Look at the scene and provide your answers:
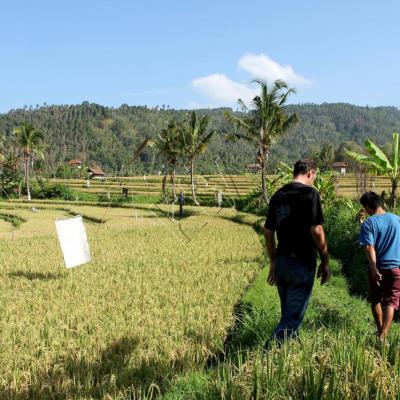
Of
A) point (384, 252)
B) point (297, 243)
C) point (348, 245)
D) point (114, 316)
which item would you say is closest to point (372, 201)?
point (384, 252)

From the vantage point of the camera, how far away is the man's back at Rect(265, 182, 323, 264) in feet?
13.9

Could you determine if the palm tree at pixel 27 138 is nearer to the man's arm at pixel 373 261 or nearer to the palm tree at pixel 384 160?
the palm tree at pixel 384 160

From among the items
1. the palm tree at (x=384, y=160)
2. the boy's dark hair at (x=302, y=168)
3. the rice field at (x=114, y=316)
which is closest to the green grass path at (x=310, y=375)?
the rice field at (x=114, y=316)

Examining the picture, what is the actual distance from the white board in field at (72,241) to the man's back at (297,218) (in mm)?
5892

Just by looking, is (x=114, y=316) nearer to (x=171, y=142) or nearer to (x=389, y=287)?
(x=389, y=287)

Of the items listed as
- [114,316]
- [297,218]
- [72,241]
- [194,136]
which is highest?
[194,136]

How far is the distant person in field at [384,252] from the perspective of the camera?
506 centimetres

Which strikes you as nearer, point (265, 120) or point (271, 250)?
point (271, 250)

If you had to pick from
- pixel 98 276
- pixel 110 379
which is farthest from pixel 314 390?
pixel 98 276

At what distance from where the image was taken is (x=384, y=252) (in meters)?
5.12

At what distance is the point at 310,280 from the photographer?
14.3ft

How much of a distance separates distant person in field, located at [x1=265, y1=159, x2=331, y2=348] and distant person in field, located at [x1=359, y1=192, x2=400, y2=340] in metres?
0.97

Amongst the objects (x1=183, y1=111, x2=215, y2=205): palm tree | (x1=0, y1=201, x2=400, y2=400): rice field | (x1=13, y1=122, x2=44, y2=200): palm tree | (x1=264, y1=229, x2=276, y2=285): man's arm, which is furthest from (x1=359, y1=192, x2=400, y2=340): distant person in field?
(x1=13, y1=122, x2=44, y2=200): palm tree

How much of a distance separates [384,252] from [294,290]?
52.8 inches
